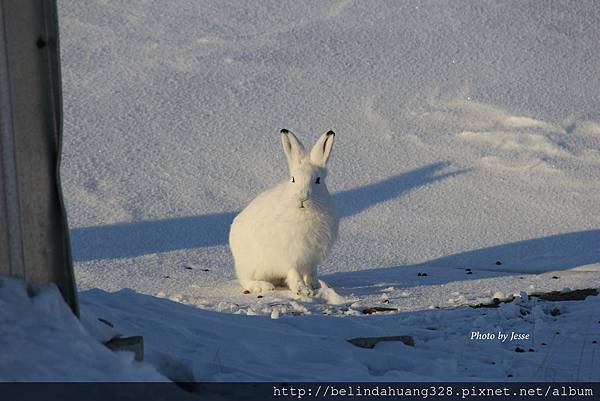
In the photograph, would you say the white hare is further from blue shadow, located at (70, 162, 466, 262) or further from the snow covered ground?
blue shadow, located at (70, 162, 466, 262)

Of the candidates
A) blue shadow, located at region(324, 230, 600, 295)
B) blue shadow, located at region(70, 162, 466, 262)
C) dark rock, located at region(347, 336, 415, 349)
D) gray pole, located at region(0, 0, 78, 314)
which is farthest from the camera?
blue shadow, located at region(70, 162, 466, 262)

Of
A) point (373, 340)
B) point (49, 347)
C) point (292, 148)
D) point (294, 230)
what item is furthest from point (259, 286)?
point (49, 347)

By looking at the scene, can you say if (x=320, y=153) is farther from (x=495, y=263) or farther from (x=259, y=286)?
(x=495, y=263)

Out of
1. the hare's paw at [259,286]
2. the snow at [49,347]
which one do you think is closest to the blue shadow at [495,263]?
the hare's paw at [259,286]

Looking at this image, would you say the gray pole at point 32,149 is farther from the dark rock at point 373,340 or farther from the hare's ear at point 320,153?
the hare's ear at point 320,153

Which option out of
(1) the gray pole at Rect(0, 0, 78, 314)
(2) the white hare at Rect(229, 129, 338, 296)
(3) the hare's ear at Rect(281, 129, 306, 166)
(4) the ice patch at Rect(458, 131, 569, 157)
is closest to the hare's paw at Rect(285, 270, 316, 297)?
(2) the white hare at Rect(229, 129, 338, 296)

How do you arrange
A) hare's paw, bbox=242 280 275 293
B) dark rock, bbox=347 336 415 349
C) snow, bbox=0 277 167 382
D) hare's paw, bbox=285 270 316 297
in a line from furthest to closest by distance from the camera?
hare's paw, bbox=242 280 275 293 < hare's paw, bbox=285 270 316 297 < dark rock, bbox=347 336 415 349 < snow, bbox=0 277 167 382

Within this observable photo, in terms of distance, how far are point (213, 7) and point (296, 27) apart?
1.36 meters

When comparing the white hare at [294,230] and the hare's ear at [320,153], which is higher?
the hare's ear at [320,153]

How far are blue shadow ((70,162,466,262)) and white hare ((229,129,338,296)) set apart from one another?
1.66 m

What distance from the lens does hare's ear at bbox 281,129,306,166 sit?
734 cm

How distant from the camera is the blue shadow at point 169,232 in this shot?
28.8 feet

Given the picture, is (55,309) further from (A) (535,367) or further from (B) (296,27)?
(B) (296,27)

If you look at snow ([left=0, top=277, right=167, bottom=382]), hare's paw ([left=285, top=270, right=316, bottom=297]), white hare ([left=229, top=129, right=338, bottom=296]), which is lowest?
snow ([left=0, top=277, right=167, bottom=382])
